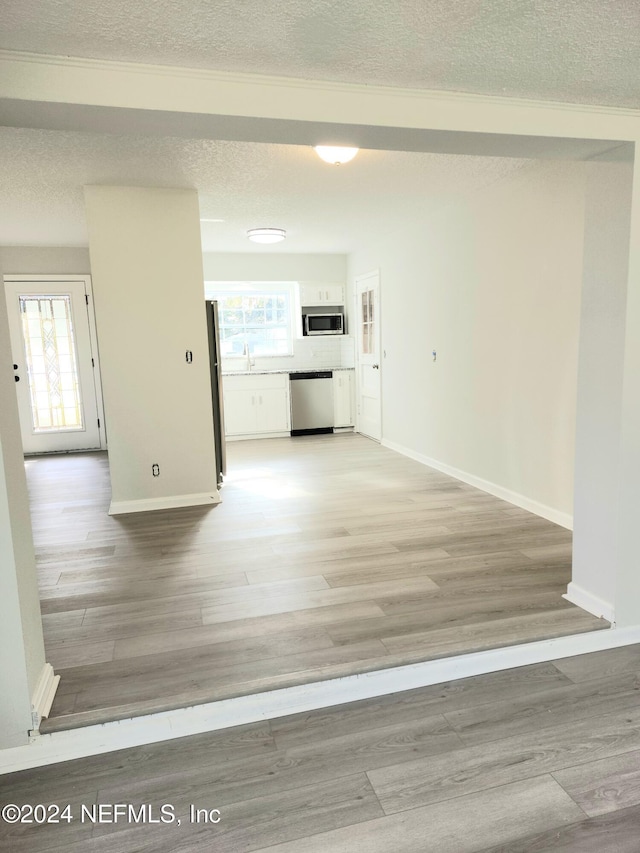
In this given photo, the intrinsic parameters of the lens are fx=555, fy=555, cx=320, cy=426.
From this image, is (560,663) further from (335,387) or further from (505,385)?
(335,387)

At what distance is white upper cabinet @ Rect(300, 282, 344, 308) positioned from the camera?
24.8ft

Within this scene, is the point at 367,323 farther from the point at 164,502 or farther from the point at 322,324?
the point at 164,502

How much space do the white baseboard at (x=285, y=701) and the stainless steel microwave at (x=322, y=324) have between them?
581 centimetres

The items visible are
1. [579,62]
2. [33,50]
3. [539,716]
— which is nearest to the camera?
[33,50]

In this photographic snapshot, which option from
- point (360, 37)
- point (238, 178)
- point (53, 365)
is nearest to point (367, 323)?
point (238, 178)

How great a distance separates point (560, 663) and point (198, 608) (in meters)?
1.67

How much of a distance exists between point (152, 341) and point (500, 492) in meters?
3.00

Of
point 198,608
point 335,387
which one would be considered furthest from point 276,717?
point 335,387

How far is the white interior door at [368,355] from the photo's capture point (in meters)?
6.85

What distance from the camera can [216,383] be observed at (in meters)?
5.07

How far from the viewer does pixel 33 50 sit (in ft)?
5.46

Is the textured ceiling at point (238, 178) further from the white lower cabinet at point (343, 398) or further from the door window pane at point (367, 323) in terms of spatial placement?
the white lower cabinet at point (343, 398)

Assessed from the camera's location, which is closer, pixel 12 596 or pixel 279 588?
pixel 12 596

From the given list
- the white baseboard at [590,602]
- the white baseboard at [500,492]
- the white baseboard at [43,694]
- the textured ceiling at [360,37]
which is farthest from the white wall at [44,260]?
the white baseboard at [590,602]
